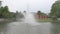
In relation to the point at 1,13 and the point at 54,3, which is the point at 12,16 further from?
the point at 54,3

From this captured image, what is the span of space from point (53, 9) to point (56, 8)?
0.46 metres

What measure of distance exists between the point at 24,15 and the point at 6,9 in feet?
12.0

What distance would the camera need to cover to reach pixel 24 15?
31.2 metres

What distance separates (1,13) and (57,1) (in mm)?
9106

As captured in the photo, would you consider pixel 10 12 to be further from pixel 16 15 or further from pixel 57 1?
pixel 57 1

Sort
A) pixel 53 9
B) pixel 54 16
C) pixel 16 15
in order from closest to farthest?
pixel 54 16 → pixel 53 9 → pixel 16 15

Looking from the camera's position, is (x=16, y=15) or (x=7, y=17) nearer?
(x=7, y=17)

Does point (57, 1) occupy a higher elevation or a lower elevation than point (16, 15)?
higher

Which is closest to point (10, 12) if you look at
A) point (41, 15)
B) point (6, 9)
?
point (6, 9)

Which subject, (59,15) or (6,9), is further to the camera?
(6,9)

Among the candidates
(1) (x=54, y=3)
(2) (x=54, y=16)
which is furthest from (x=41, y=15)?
(1) (x=54, y=3)

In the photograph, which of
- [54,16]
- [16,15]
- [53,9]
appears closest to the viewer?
[54,16]

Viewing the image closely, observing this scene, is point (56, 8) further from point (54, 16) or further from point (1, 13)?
point (1, 13)

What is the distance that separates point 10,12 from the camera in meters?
29.1
